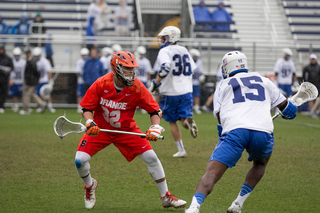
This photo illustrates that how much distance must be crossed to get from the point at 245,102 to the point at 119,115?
1592 millimetres

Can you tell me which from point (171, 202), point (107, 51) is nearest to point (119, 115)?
point (171, 202)

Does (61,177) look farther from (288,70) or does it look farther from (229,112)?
(288,70)

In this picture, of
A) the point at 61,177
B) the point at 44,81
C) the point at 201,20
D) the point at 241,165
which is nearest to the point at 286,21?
the point at 201,20

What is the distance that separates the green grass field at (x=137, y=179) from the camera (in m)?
5.08

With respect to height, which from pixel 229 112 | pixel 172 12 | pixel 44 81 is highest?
pixel 172 12

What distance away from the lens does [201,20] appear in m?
22.1

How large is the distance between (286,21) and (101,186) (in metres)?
20.7

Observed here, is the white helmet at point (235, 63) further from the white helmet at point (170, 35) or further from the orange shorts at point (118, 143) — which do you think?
the white helmet at point (170, 35)

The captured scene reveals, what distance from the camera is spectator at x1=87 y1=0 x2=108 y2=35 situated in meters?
20.3

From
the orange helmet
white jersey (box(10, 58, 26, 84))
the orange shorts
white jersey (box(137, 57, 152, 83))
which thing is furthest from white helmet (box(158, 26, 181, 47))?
white jersey (box(10, 58, 26, 84))

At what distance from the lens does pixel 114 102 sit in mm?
4980

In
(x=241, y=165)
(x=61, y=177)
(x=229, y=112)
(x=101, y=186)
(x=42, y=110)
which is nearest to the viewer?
(x=229, y=112)

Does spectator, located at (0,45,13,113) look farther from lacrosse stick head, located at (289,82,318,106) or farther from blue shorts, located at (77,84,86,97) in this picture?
lacrosse stick head, located at (289,82,318,106)

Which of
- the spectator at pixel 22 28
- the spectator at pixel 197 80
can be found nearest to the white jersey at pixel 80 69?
the spectator at pixel 22 28
